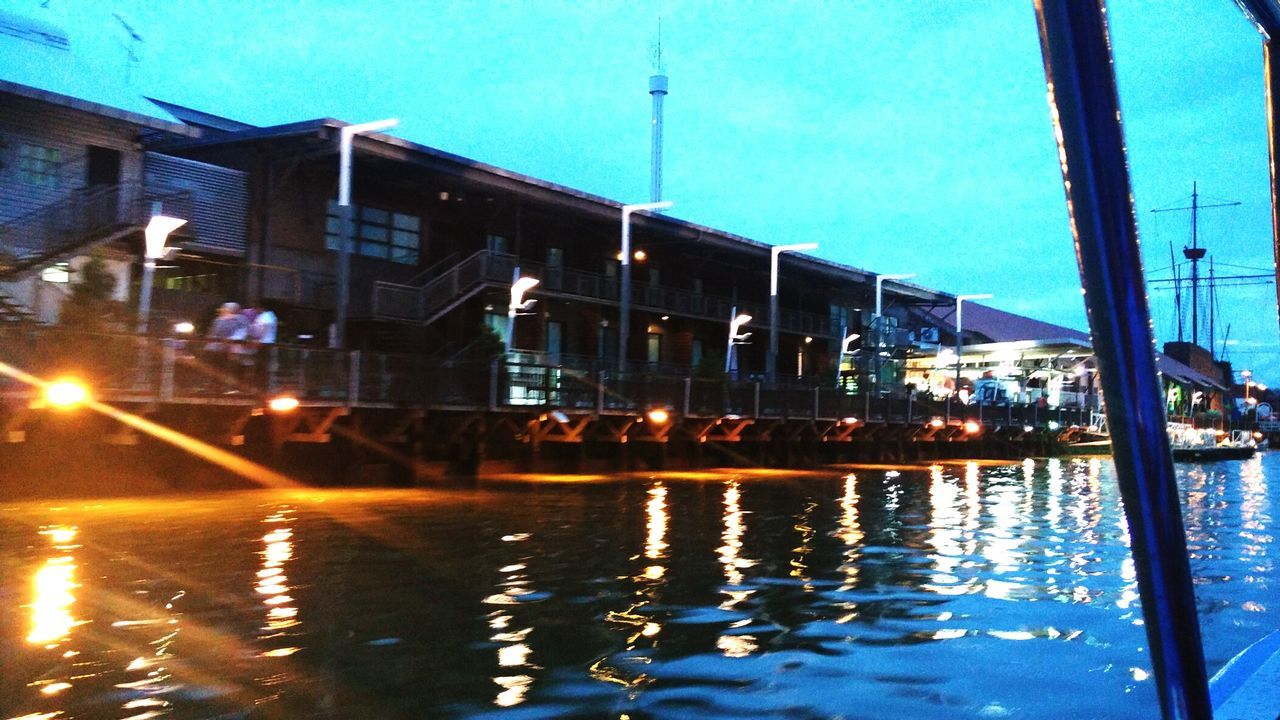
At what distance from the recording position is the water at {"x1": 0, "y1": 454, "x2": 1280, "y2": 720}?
643cm

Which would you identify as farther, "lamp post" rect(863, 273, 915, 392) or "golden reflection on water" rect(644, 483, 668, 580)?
"lamp post" rect(863, 273, 915, 392)

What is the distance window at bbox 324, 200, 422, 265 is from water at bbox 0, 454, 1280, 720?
15.7 m

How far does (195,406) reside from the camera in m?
20.3

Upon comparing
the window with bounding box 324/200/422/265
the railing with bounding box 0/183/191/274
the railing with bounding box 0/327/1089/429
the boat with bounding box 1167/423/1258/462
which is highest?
the window with bounding box 324/200/422/265

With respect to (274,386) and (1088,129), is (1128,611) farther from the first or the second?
(274,386)

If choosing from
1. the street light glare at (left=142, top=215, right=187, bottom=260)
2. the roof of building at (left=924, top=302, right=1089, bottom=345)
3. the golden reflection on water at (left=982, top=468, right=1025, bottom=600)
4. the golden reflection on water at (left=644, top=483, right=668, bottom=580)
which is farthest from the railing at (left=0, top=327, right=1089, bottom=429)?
the roof of building at (left=924, top=302, right=1089, bottom=345)

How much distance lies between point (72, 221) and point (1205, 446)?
5513 cm

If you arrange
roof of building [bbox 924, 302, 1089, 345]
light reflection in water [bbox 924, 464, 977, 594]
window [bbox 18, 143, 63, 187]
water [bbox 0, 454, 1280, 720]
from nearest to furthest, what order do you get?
water [bbox 0, 454, 1280, 720] → light reflection in water [bbox 924, 464, 977, 594] → window [bbox 18, 143, 63, 187] → roof of building [bbox 924, 302, 1089, 345]

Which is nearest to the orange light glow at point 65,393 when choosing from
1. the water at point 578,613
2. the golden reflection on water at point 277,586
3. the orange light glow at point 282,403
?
the water at point 578,613

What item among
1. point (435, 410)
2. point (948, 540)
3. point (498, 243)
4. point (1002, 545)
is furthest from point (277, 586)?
point (498, 243)

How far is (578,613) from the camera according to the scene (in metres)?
9.06

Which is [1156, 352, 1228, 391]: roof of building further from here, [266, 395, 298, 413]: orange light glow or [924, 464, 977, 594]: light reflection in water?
[266, 395, 298, 413]: orange light glow

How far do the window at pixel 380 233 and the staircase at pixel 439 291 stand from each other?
1169mm

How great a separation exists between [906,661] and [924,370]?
58.9 metres
